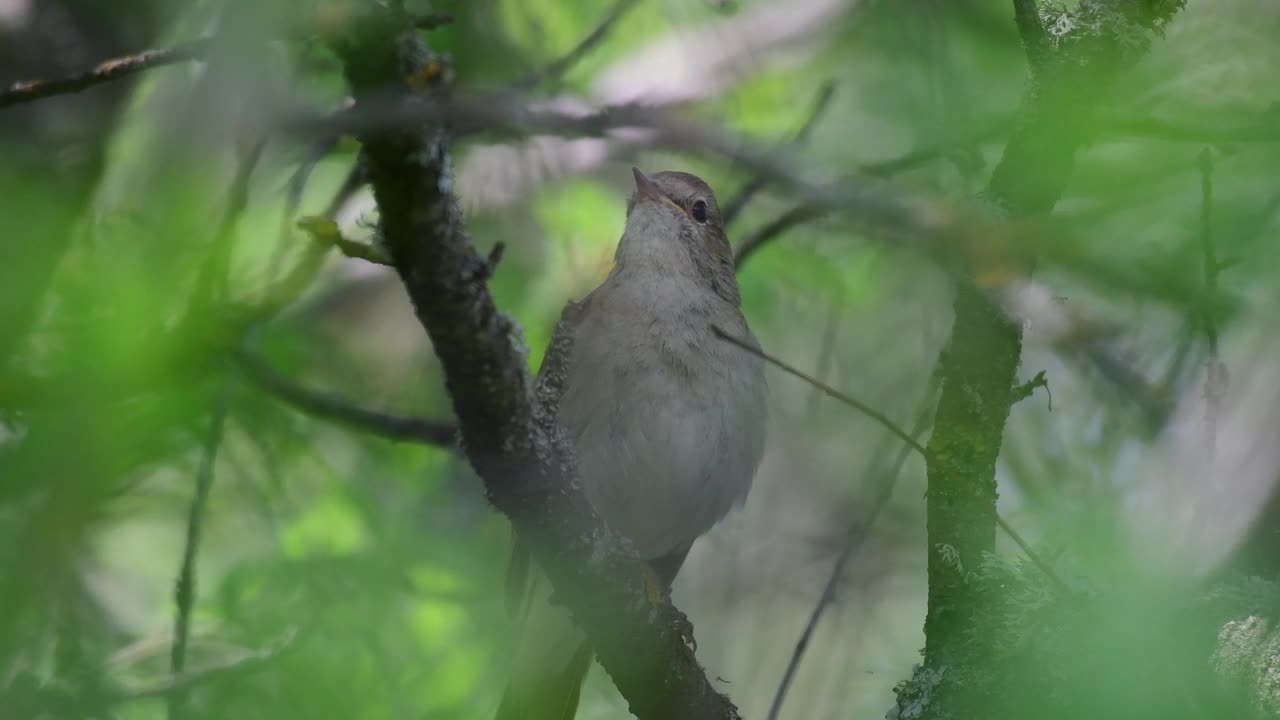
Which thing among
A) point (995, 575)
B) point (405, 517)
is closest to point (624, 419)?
point (405, 517)

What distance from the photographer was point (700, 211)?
18.8ft

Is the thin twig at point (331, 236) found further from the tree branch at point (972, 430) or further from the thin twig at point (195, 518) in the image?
the tree branch at point (972, 430)

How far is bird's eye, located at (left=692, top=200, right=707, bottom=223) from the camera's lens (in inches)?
224

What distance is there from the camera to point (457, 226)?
226 cm

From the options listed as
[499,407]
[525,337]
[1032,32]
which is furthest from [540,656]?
[1032,32]

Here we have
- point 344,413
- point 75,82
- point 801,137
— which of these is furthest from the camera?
point 801,137

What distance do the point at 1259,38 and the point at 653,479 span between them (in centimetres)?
310

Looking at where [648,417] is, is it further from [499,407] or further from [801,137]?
[499,407]

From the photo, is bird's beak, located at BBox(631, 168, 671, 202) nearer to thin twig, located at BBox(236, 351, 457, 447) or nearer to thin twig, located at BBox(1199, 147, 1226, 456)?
thin twig, located at BBox(236, 351, 457, 447)

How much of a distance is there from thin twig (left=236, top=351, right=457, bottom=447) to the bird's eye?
2.33 m

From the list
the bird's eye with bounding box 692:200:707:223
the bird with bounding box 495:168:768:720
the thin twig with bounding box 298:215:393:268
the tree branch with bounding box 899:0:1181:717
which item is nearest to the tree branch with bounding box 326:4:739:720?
the thin twig with bounding box 298:215:393:268

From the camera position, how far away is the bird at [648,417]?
4812mm

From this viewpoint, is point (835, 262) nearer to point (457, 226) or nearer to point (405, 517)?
point (405, 517)

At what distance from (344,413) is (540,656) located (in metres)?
1.93
